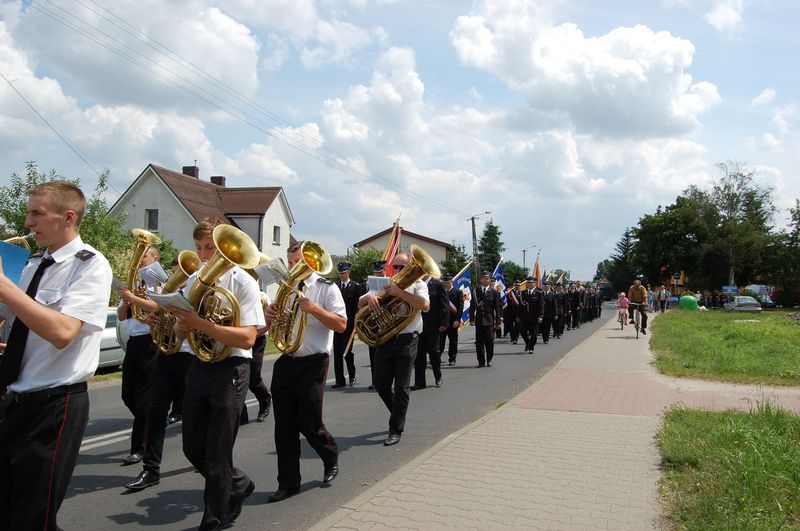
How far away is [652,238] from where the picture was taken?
77562mm

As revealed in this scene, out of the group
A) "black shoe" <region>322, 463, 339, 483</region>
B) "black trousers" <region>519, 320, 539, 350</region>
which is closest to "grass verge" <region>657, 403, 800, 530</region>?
"black shoe" <region>322, 463, 339, 483</region>

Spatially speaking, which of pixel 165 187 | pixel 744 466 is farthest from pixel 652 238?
pixel 744 466

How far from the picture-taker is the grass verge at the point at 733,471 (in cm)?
442

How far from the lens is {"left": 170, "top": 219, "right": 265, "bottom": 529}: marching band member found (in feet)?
13.8

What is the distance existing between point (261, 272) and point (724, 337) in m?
18.6

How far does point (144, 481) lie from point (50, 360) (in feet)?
9.55

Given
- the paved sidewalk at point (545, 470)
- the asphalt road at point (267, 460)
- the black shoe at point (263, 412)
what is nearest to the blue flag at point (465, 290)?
the asphalt road at point (267, 460)

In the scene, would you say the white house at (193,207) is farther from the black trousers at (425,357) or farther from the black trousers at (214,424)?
the black trousers at (214,424)

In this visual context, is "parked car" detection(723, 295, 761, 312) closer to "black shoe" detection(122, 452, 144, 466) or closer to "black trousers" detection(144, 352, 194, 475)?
"black shoe" detection(122, 452, 144, 466)

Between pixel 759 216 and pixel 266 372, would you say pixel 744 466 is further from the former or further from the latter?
pixel 759 216

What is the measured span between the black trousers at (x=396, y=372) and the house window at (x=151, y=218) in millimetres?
35151

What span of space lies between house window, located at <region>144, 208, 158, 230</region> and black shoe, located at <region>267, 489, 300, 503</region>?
3676 centimetres

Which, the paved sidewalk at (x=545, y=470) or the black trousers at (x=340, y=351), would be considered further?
the black trousers at (x=340, y=351)

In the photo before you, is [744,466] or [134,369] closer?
[744,466]
